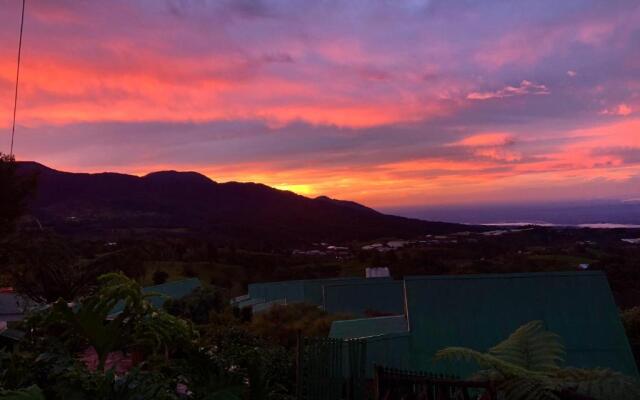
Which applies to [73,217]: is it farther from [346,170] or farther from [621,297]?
[621,297]

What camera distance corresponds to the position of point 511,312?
44.3 ft

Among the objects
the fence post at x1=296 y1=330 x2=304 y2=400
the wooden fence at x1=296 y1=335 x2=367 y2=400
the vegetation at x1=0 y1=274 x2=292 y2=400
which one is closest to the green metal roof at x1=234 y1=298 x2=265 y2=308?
the wooden fence at x1=296 y1=335 x2=367 y2=400

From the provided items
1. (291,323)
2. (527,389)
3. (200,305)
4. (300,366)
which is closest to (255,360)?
(527,389)

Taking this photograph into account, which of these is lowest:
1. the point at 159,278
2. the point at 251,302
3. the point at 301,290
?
the point at 251,302

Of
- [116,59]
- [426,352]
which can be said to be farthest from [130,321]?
[116,59]

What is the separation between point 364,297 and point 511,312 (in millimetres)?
8336

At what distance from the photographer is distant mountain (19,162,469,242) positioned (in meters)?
82.9

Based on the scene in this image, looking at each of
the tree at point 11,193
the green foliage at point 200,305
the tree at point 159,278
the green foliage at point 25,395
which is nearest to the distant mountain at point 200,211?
the tree at point 159,278

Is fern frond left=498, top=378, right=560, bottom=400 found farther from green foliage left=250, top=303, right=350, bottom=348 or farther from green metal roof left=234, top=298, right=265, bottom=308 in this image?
green metal roof left=234, top=298, right=265, bottom=308

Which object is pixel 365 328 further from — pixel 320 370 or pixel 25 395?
pixel 25 395

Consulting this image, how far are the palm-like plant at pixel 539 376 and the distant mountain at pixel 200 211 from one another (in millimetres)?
60178

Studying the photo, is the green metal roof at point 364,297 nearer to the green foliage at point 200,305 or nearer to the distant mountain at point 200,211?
the green foliage at point 200,305

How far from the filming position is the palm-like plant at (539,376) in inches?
160

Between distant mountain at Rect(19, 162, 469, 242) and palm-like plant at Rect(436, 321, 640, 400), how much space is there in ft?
197
